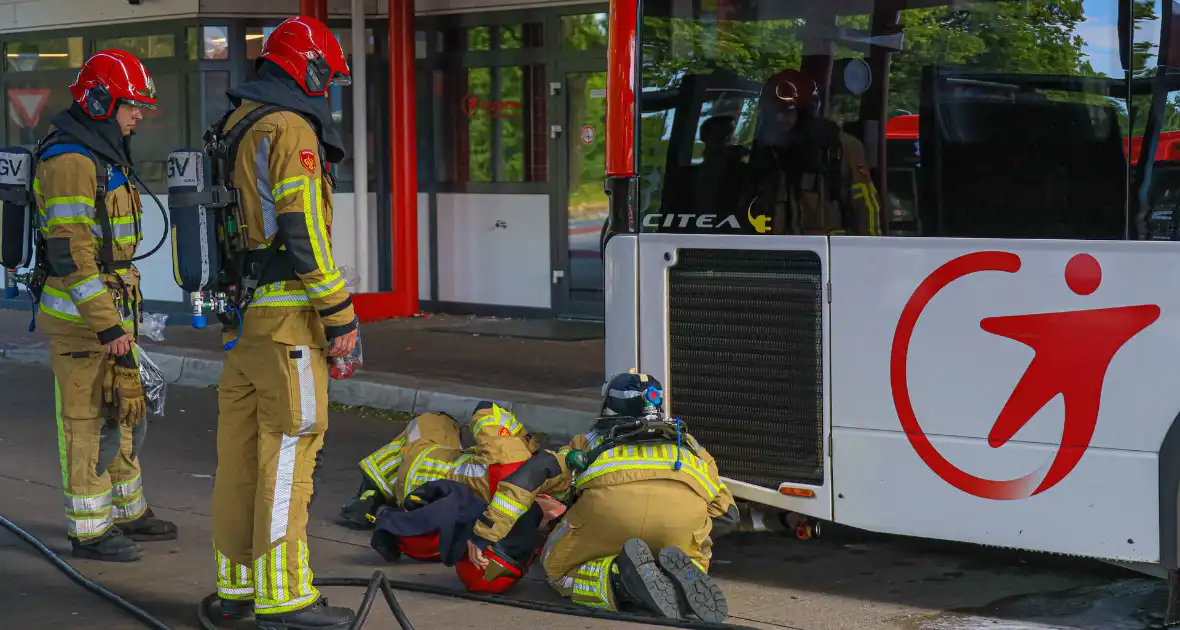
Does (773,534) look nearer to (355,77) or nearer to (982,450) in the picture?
(982,450)

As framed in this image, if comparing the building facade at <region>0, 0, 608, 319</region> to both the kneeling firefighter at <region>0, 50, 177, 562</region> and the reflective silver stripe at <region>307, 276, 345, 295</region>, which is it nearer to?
the kneeling firefighter at <region>0, 50, 177, 562</region>

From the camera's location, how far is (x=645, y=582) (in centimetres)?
543

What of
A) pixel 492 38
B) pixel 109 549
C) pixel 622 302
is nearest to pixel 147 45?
pixel 492 38

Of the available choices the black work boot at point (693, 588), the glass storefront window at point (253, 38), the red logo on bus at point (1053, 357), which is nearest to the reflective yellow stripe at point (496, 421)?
the black work boot at point (693, 588)

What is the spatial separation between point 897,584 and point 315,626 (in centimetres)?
238

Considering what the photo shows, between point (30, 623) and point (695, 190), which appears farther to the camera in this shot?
point (695, 190)

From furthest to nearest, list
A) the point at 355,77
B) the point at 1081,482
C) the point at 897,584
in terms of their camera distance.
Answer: the point at 355,77, the point at 897,584, the point at 1081,482

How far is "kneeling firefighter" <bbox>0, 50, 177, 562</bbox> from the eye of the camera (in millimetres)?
6375

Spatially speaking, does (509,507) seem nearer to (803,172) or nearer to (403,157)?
(803,172)

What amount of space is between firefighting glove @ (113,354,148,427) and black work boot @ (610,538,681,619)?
7.94 feet

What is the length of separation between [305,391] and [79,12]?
11677mm

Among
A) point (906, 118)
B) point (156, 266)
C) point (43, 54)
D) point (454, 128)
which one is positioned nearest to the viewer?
point (906, 118)

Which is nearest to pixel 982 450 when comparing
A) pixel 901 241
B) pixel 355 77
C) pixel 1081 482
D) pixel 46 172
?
pixel 1081 482

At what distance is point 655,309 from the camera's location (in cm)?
637
